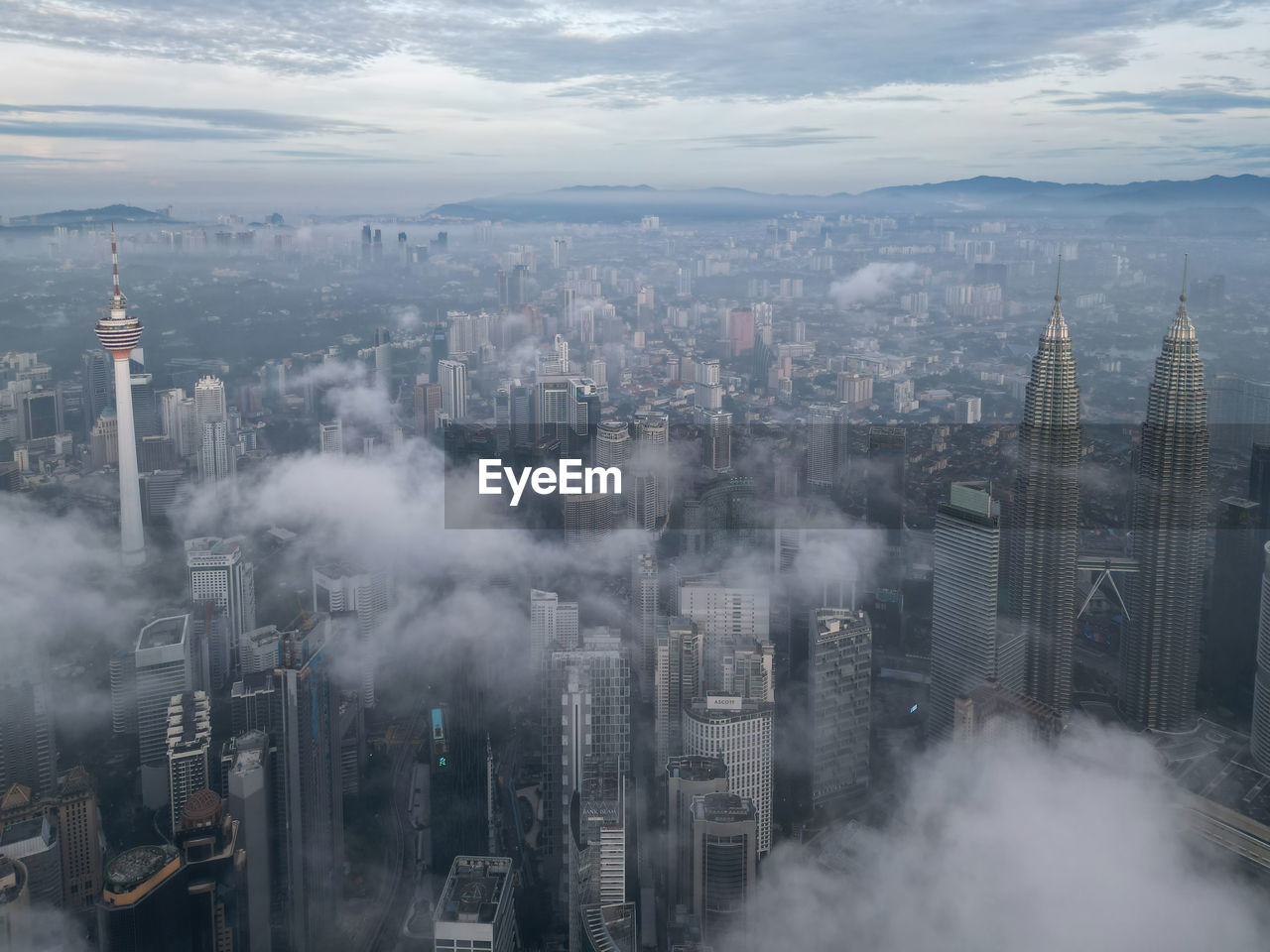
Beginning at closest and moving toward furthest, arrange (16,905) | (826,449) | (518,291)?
1. (16,905)
2. (826,449)
3. (518,291)

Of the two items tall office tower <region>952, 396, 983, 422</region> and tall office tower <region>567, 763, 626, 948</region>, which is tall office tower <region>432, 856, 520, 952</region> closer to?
tall office tower <region>567, 763, 626, 948</region>

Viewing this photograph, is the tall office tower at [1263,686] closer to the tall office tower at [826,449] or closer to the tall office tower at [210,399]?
the tall office tower at [826,449]

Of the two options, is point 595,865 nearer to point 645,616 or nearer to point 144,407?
point 645,616

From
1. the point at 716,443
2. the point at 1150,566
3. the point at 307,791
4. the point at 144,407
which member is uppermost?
the point at 144,407

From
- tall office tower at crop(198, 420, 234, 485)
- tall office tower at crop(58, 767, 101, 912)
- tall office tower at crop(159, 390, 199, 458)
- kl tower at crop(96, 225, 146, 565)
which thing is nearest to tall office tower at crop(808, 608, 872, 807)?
tall office tower at crop(58, 767, 101, 912)

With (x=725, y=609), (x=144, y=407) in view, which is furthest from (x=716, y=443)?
(x=144, y=407)

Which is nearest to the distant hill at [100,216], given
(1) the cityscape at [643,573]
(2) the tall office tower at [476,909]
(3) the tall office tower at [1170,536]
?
(1) the cityscape at [643,573]

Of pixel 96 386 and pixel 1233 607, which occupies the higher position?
pixel 96 386
